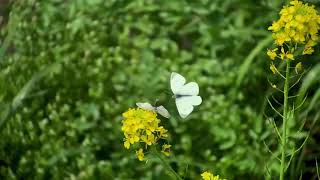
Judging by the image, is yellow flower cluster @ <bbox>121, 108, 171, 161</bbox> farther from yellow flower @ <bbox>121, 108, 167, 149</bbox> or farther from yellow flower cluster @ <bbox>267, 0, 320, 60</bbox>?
yellow flower cluster @ <bbox>267, 0, 320, 60</bbox>

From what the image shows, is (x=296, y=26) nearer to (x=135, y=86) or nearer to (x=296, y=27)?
(x=296, y=27)

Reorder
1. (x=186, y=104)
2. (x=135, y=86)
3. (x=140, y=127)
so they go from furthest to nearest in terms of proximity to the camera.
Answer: (x=135, y=86) < (x=186, y=104) < (x=140, y=127)

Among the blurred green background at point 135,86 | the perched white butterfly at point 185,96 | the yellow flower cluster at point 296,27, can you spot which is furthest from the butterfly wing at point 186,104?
the blurred green background at point 135,86

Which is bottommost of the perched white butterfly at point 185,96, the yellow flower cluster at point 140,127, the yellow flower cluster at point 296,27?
the yellow flower cluster at point 140,127

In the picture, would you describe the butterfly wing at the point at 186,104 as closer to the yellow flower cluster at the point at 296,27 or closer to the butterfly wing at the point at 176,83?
the butterfly wing at the point at 176,83

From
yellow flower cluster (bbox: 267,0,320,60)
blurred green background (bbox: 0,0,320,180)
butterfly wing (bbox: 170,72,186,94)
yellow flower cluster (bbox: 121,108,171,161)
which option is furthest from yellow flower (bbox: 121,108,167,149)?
blurred green background (bbox: 0,0,320,180)

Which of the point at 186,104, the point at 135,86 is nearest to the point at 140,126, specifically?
the point at 186,104

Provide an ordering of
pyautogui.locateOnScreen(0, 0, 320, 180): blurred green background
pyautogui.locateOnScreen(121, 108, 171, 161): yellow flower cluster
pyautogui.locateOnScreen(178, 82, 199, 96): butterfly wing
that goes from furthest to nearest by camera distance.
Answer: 1. pyautogui.locateOnScreen(0, 0, 320, 180): blurred green background
2. pyautogui.locateOnScreen(178, 82, 199, 96): butterfly wing
3. pyautogui.locateOnScreen(121, 108, 171, 161): yellow flower cluster

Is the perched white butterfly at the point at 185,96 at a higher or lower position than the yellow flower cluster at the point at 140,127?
higher
